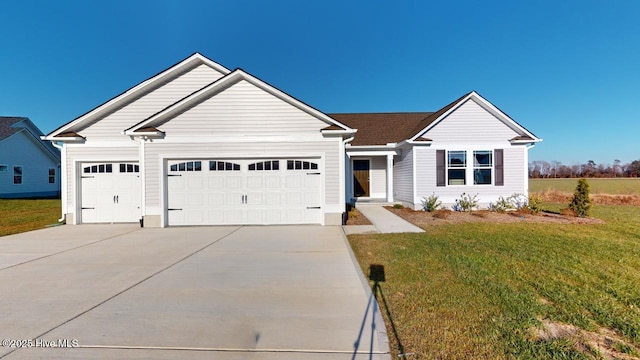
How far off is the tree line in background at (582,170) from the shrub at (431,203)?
189ft

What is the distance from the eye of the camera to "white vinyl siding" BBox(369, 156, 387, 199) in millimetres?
16484

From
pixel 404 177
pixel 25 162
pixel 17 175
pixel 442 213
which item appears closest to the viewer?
pixel 442 213

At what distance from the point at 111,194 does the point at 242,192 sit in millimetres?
5422

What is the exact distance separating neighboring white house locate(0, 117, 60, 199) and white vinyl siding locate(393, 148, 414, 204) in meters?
29.2

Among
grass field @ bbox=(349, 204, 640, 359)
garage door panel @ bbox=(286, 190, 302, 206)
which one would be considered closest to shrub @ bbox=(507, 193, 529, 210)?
grass field @ bbox=(349, 204, 640, 359)

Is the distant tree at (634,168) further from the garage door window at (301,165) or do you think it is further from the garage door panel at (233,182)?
the garage door panel at (233,182)

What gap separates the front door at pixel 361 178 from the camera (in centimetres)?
1645

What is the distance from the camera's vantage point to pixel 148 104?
36.5 feet

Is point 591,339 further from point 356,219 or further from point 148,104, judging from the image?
point 148,104

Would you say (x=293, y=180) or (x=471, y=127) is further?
(x=471, y=127)

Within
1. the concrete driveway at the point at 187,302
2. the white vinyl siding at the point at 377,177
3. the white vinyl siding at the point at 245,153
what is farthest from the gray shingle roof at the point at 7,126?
the white vinyl siding at the point at 377,177

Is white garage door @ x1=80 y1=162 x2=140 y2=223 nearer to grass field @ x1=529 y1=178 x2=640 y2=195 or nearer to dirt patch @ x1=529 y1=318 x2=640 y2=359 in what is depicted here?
dirt patch @ x1=529 y1=318 x2=640 y2=359

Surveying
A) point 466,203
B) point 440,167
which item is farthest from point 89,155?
point 466,203

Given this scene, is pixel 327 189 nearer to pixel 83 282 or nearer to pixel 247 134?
pixel 247 134
